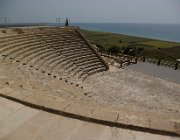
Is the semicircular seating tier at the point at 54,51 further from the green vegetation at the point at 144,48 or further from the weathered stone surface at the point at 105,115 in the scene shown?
the green vegetation at the point at 144,48

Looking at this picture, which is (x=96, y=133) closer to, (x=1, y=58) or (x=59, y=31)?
(x=1, y=58)

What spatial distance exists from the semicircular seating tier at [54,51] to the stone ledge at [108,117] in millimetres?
8756

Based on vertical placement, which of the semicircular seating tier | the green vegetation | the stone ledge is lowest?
the green vegetation

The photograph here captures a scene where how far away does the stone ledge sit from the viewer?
4.25 meters

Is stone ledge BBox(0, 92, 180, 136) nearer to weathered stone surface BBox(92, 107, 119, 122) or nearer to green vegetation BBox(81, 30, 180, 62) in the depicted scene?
weathered stone surface BBox(92, 107, 119, 122)

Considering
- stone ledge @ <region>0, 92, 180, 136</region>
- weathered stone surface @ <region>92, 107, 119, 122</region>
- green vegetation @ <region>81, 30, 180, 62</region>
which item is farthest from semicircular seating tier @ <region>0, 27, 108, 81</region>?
green vegetation @ <region>81, 30, 180, 62</region>

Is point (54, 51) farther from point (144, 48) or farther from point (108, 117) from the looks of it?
point (144, 48)

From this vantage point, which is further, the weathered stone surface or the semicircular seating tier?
the semicircular seating tier

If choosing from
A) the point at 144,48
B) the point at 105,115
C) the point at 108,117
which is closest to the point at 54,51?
the point at 105,115

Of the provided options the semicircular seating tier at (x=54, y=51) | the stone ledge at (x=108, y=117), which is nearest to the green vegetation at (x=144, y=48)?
Result: the semicircular seating tier at (x=54, y=51)

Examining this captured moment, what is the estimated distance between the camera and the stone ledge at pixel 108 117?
425 centimetres

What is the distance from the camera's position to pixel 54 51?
19125 mm

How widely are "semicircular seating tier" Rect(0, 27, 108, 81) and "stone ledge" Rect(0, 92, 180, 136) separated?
345 inches

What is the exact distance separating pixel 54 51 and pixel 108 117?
15.1m
